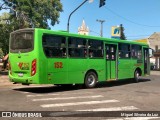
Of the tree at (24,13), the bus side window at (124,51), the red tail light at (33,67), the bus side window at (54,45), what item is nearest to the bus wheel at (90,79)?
the bus side window at (54,45)

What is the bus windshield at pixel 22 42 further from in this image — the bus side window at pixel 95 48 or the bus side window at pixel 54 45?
the bus side window at pixel 95 48

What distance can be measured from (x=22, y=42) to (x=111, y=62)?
613 centimetres

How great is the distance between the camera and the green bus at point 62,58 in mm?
15039

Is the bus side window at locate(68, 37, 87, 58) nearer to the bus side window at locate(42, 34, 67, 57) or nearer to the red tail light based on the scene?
the bus side window at locate(42, 34, 67, 57)

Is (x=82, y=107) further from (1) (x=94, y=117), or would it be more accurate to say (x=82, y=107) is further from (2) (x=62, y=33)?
(2) (x=62, y=33)

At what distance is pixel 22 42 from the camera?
15.6 m

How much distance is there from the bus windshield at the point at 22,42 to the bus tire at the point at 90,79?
401 centimetres

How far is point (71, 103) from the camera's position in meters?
12.0

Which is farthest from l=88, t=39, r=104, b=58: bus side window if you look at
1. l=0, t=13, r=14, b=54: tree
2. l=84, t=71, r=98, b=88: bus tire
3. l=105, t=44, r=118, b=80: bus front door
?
l=0, t=13, r=14, b=54: tree

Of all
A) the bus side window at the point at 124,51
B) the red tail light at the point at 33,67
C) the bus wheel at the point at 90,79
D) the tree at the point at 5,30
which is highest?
the tree at the point at 5,30

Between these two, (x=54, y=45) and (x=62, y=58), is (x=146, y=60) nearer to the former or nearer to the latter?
(x=62, y=58)

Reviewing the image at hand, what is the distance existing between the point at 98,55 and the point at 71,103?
22.8 ft

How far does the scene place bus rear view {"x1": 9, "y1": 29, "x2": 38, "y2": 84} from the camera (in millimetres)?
15047

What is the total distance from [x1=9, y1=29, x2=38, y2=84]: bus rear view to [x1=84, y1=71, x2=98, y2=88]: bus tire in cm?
370
